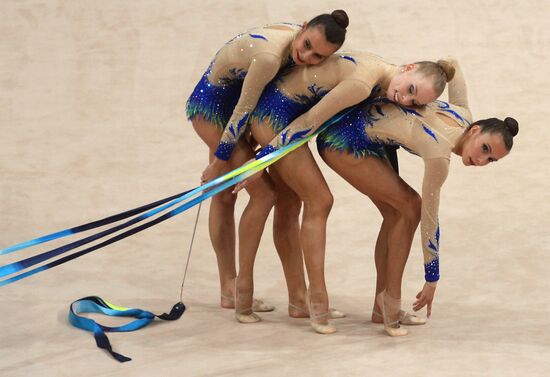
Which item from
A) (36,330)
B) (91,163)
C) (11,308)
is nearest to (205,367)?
(36,330)

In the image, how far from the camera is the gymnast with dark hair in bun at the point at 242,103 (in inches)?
194

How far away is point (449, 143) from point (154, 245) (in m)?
2.74

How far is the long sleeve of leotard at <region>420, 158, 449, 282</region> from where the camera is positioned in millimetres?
4809

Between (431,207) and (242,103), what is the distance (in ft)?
3.37

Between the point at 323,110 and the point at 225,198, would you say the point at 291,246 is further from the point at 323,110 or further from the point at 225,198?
the point at 323,110

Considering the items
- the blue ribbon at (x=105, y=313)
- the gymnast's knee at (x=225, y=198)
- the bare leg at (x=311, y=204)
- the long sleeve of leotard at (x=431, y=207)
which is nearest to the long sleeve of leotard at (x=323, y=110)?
the bare leg at (x=311, y=204)

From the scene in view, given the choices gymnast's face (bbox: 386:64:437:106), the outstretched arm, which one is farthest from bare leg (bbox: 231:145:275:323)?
the outstretched arm

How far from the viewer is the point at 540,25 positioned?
28.6 feet

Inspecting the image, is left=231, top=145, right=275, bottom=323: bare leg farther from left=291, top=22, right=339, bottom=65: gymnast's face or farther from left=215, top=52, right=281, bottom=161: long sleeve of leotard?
left=291, top=22, right=339, bottom=65: gymnast's face

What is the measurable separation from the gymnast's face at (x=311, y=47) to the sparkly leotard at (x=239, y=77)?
96mm

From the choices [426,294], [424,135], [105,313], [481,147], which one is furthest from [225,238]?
[481,147]

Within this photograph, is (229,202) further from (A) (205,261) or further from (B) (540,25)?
(B) (540,25)

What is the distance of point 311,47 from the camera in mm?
4906

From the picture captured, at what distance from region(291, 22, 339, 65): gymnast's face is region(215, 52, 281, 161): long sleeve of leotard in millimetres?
105
